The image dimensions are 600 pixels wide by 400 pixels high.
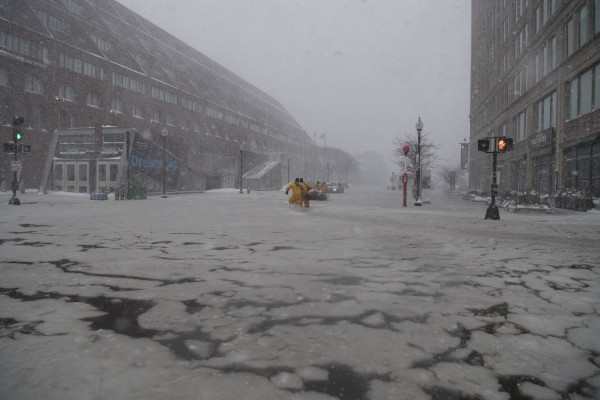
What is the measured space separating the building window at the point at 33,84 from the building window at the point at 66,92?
6.29 ft

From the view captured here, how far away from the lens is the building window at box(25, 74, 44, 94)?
37.9m

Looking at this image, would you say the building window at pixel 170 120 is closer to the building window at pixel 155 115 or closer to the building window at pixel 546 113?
the building window at pixel 155 115

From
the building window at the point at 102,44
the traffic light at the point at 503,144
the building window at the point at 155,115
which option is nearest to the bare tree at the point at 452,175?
the building window at the point at 155,115

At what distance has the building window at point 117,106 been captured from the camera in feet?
155

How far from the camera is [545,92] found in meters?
26.0

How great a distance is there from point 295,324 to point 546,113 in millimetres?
29106

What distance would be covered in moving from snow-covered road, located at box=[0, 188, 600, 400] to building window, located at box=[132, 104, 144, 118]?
4855cm

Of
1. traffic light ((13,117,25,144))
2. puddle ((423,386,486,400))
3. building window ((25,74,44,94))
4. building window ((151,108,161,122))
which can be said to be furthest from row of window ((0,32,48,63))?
puddle ((423,386,486,400))

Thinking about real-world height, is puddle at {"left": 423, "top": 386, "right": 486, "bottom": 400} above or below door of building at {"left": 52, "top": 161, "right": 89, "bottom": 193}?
below

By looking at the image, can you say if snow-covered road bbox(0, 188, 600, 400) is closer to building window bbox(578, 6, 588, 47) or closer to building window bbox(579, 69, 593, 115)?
building window bbox(579, 69, 593, 115)

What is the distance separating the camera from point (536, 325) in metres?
3.40

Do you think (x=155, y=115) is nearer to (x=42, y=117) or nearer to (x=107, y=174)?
(x=42, y=117)

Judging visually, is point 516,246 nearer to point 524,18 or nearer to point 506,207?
point 506,207

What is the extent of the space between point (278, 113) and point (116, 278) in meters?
101
